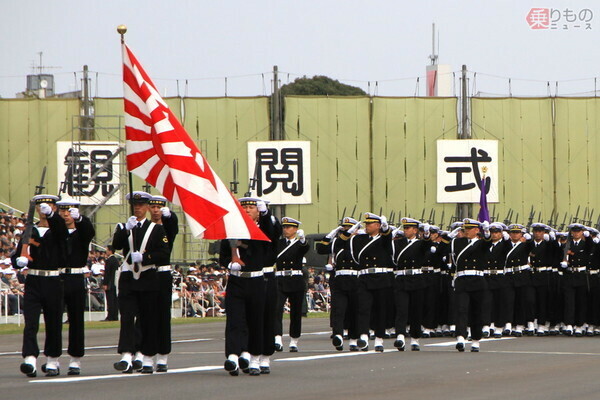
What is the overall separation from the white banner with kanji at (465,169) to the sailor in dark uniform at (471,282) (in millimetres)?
30637

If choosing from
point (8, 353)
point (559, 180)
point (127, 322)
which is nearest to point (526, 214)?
point (559, 180)

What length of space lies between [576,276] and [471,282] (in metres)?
6.49

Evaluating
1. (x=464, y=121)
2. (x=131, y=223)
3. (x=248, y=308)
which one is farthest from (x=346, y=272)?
(x=464, y=121)

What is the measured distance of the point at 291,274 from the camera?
60.1ft

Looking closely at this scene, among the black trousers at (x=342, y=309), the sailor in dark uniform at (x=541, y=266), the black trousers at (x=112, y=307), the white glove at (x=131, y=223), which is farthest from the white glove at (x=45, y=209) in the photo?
the black trousers at (x=112, y=307)

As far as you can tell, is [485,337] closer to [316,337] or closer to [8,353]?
[316,337]

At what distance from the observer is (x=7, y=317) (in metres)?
27.9

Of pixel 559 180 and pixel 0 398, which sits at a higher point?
pixel 559 180

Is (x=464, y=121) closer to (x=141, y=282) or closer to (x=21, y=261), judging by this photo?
(x=141, y=282)

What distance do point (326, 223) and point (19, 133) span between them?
40.2ft

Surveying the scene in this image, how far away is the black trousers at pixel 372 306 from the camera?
1755 cm

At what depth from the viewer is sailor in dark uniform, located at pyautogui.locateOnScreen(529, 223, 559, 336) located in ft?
77.3

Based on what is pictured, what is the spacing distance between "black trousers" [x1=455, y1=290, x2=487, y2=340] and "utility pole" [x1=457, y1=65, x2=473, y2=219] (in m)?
32.1

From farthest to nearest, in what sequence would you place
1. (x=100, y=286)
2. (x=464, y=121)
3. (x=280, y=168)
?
(x=464, y=121) → (x=280, y=168) → (x=100, y=286)
